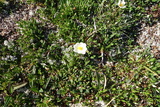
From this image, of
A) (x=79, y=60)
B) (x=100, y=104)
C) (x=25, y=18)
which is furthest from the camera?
(x=25, y=18)

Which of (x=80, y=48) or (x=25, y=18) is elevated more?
(x=25, y=18)

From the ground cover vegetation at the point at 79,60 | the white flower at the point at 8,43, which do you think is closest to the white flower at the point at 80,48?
the ground cover vegetation at the point at 79,60

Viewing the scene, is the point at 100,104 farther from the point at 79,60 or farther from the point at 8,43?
the point at 8,43

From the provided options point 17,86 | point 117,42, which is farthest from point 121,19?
point 17,86

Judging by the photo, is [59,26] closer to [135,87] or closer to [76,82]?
[76,82]

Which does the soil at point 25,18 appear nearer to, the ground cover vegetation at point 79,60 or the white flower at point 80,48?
the ground cover vegetation at point 79,60

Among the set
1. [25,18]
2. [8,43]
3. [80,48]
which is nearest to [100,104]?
[80,48]

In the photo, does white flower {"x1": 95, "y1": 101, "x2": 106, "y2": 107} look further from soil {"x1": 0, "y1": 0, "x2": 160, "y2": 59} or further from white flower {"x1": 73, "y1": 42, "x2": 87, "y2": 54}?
soil {"x1": 0, "y1": 0, "x2": 160, "y2": 59}
